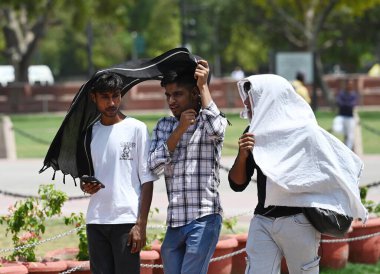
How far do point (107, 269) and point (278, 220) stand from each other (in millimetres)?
1023

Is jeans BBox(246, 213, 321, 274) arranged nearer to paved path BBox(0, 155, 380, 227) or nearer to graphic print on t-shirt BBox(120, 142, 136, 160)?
graphic print on t-shirt BBox(120, 142, 136, 160)

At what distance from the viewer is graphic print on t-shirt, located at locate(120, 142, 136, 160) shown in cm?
631

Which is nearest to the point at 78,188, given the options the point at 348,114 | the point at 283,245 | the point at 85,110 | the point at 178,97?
the point at 348,114

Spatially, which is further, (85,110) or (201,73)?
(85,110)

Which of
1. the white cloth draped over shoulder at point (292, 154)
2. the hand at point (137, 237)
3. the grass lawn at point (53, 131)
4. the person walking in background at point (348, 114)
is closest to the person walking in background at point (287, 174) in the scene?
the white cloth draped over shoulder at point (292, 154)

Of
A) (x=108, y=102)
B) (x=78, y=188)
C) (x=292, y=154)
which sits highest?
(x=108, y=102)

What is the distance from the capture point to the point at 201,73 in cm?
622

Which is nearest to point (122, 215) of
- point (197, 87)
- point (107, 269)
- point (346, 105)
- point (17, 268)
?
point (107, 269)

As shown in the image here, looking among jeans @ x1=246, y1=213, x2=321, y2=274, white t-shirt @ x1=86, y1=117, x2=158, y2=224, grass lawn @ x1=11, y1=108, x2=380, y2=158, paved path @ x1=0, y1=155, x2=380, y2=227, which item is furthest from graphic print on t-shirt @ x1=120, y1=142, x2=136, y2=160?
grass lawn @ x1=11, y1=108, x2=380, y2=158

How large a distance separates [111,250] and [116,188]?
1.21 ft

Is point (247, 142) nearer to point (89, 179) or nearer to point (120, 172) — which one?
point (120, 172)

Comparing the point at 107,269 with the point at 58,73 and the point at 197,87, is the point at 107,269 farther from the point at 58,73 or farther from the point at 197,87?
the point at 58,73

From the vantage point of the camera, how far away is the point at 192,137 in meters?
6.31

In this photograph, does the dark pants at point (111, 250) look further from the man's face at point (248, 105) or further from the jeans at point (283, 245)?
the man's face at point (248, 105)
